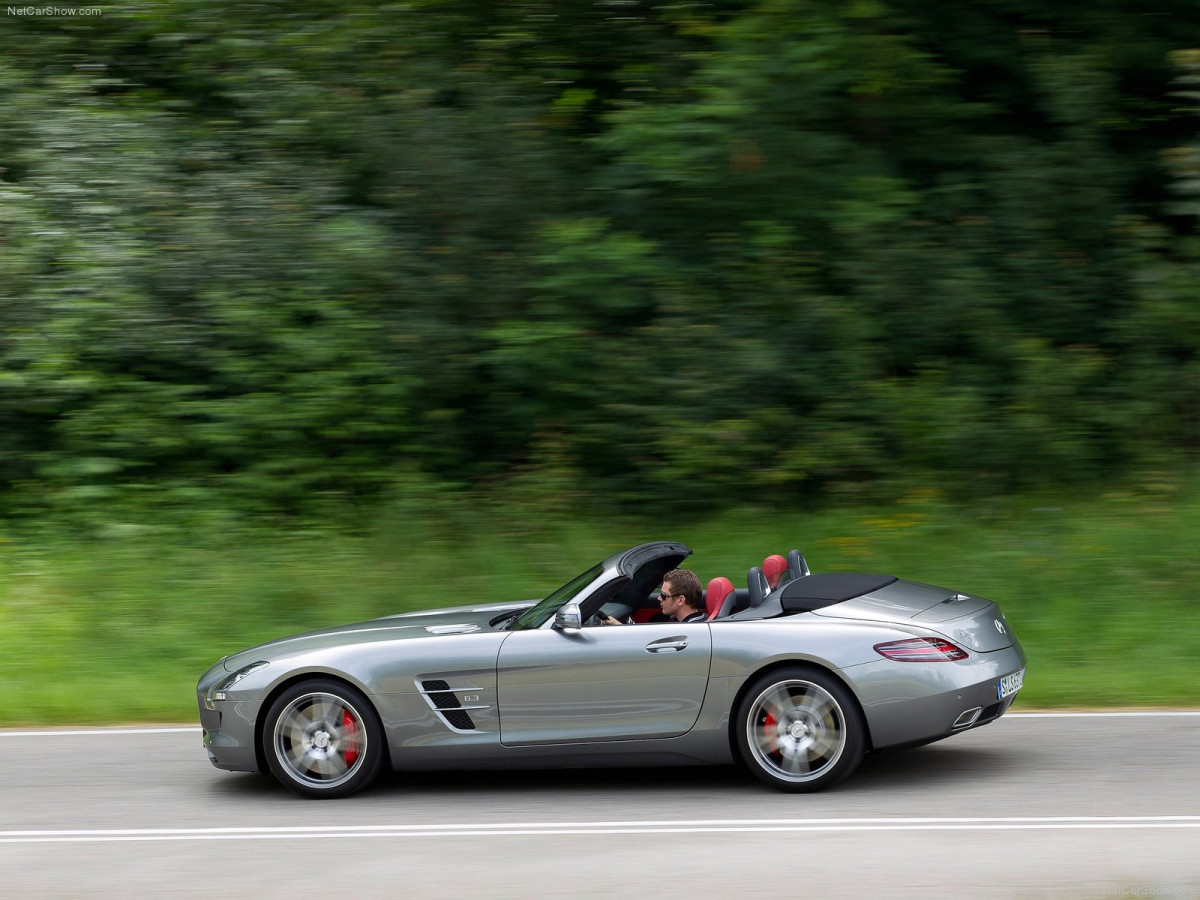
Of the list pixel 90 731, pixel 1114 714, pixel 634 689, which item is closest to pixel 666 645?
pixel 634 689

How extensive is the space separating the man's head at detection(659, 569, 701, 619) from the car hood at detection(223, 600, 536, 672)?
36.2 inches

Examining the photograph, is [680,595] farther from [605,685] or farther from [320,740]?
[320,740]

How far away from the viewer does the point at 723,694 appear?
6578 millimetres

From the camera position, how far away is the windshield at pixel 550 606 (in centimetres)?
694

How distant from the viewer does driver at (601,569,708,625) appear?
6.98 meters

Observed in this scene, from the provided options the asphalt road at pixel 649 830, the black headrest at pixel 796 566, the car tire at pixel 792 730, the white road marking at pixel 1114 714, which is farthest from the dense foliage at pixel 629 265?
the car tire at pixel 792 730

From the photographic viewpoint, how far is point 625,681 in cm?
663

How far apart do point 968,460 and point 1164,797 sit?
7128 millimetres

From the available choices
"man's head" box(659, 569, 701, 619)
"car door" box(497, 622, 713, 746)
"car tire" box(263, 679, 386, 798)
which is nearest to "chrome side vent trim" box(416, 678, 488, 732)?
"car door" box(497, 622, 713, 746)

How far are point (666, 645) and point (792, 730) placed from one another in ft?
2.34

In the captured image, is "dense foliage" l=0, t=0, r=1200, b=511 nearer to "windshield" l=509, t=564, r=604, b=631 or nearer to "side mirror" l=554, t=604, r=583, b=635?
"windshield" l=509, t=564, r=604, b=631

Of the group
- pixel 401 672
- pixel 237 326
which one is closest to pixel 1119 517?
pixel 401 672

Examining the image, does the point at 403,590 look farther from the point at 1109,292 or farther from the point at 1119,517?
the point at 1109,292

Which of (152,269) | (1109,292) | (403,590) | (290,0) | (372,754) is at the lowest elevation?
(403,590)
